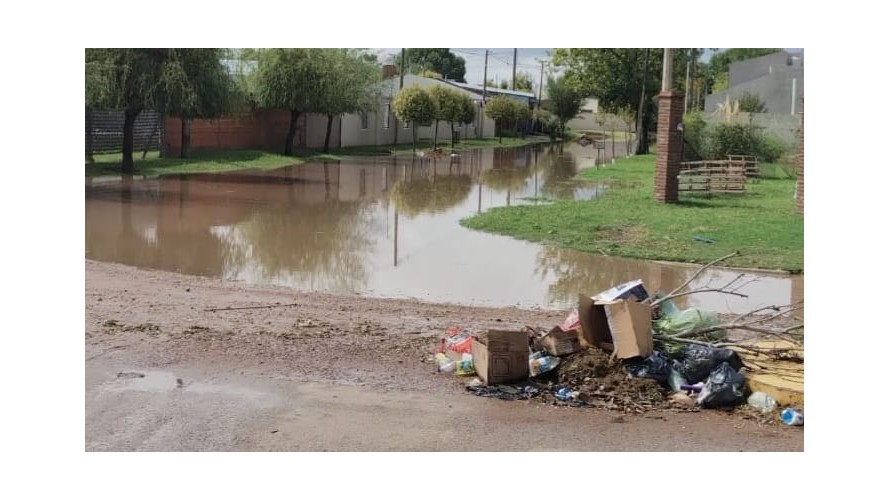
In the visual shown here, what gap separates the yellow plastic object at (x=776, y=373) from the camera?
20.9 ft

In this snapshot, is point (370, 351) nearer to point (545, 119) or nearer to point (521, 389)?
point (521, 389)

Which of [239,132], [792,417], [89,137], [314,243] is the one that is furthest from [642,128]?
[792,417]

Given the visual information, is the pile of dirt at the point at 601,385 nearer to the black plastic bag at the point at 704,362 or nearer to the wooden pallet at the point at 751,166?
the black plastic bag at the point at 704,362

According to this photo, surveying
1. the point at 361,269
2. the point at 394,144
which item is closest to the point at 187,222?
the point at 361,269

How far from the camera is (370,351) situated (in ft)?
25.3

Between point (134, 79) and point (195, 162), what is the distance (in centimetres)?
517

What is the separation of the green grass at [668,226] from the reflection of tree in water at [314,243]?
225 centimetres

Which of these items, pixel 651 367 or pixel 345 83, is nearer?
pixel 651 367

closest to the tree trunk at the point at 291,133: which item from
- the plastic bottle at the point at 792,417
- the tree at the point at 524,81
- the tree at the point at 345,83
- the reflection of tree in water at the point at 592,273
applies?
the tree at the point at 345,83

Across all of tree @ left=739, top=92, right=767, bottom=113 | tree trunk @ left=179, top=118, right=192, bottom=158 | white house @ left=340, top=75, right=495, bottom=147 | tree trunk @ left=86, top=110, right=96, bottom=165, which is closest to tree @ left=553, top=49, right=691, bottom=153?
tree @ left=739, top=92, right=767, bottom=113

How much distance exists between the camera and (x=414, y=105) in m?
34.4

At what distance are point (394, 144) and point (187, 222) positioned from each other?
25.5m

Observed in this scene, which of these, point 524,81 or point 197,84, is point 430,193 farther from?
point 524,81

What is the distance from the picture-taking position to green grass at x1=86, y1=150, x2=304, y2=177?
22688 mm
